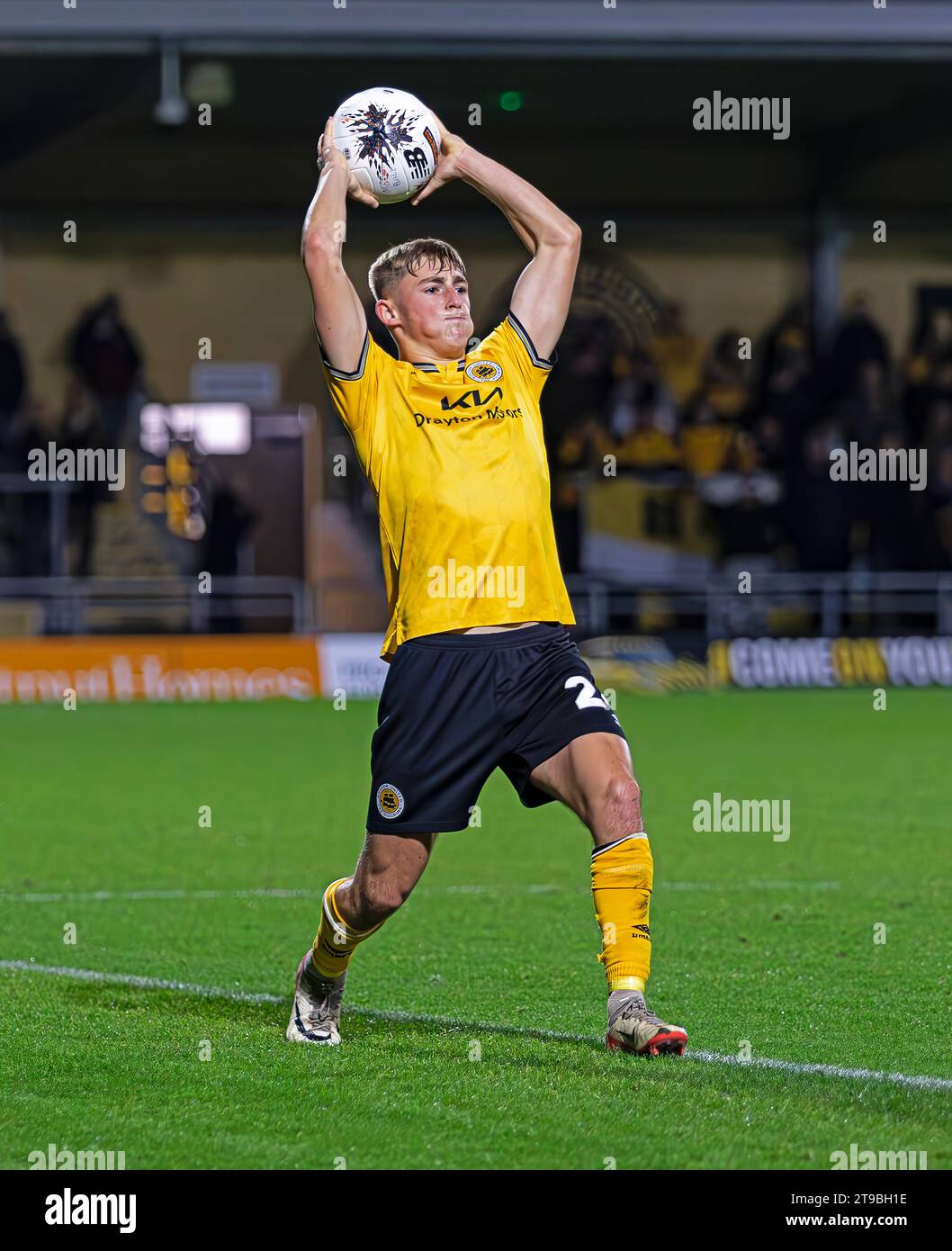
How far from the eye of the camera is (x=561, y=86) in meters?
23.1

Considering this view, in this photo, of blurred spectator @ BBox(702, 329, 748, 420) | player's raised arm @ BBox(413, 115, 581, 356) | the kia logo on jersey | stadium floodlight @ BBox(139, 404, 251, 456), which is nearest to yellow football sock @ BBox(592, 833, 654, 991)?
the kia logo on jersey

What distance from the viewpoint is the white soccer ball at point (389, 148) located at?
5777 millimetres

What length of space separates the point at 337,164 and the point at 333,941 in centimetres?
222

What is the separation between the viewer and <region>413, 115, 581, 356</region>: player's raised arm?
578cm

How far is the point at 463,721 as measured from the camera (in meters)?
5.46

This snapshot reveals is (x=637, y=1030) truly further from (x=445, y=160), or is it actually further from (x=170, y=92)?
(x=170, y=92)

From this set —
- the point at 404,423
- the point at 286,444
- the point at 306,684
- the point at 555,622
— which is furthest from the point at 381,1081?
the point at 286,444

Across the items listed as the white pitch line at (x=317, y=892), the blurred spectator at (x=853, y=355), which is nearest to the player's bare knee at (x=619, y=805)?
the white pitch line at (x=317, y=892)

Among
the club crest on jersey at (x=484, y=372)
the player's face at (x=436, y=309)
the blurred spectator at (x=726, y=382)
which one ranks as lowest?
the club crest on jersey at (x=484, y=372)

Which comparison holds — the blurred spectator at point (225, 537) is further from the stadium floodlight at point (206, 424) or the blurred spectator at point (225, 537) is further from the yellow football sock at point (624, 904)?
the yellow football sock at point (624, 904)

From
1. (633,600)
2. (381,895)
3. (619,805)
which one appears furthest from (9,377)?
(619,805)

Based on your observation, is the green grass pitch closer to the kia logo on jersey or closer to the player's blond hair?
the kia logo on jersey

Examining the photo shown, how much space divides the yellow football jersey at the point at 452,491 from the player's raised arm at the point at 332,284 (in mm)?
58

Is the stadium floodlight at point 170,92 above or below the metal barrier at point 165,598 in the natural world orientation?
above
